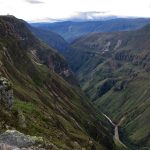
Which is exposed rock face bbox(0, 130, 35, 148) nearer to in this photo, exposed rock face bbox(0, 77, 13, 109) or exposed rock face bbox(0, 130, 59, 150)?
exposed rock face bbox(0, 130, 59, 150)

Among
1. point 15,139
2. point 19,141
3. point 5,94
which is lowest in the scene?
point 5,94

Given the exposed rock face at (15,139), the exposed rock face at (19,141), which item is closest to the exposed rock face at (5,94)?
the exposed rock face at (15,139)

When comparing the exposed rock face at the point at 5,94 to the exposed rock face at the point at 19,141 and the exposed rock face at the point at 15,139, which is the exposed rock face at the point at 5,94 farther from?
the exposed rock face at the point at 19,141

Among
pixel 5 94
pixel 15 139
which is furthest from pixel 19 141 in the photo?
pixel 5 94

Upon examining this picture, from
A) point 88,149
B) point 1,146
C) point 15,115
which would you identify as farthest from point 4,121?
point 88,149

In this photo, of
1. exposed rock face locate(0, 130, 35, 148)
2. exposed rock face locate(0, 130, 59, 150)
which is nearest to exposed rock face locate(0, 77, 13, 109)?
exposed rock face locate(0, 130, 35, 148)

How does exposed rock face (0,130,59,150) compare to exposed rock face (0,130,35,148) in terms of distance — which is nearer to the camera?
exposed rock face (0,130,59,150)

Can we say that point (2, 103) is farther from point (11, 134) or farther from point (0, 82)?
point (11, 134)

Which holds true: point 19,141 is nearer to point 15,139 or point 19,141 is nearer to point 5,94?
point 15,139
